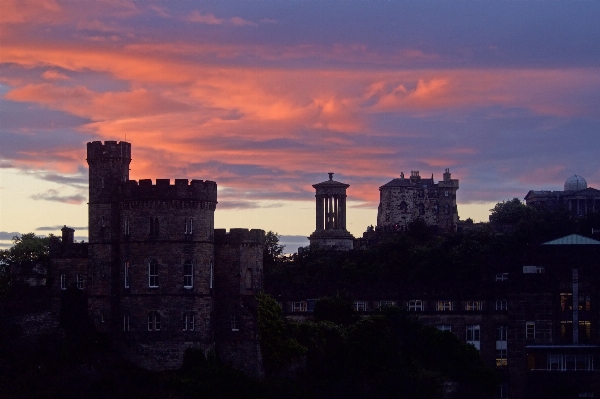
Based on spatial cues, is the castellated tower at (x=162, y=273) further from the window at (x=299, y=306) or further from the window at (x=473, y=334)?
the window at (x=473, y=334)

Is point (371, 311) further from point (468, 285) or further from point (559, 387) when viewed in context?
point (559, 387)

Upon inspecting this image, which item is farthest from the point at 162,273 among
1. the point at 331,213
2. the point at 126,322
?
the point at 331,213

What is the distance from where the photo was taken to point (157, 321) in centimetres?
8912

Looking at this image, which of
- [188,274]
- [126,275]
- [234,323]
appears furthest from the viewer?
[234,323]

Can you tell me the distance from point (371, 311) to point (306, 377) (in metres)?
28.9

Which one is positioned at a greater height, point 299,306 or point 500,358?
point 299,306

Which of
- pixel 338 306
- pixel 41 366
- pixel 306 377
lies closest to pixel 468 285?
pixel 338 306

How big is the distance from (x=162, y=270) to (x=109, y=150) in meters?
10.2

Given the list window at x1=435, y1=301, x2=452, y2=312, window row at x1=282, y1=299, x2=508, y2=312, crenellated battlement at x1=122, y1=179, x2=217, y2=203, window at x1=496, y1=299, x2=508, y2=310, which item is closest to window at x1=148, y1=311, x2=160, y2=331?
crenellated battlement at x1=122, y1=179, x2=217, y2=203

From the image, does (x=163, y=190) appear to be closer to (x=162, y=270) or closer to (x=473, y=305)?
(x=162, y=270)

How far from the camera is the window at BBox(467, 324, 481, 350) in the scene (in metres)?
124

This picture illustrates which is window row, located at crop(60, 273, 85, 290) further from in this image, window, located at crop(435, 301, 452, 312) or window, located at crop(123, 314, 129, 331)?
window, located at crop(435, 301, 452, 312)

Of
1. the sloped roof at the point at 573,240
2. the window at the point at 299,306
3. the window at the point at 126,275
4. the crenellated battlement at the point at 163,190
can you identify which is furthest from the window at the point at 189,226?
the sloped roof at the point at 573,240

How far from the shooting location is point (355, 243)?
603 ft
